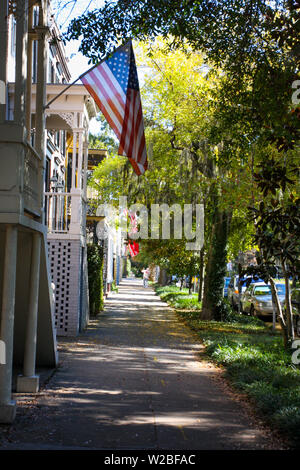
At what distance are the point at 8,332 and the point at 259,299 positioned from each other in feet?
57.2

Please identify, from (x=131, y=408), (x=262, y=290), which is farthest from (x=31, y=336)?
(x=262, y=290)

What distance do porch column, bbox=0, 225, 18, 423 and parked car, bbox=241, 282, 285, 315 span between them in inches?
632

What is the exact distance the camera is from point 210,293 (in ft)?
65.6

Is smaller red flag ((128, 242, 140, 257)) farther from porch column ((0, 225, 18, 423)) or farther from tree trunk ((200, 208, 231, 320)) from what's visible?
porch column ((0, 225, 18, 423))

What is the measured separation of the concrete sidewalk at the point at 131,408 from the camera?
5.73 meters

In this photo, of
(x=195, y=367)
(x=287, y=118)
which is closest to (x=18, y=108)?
(x=287, y=118)

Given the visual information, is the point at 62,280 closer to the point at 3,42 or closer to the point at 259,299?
the point at 3,42

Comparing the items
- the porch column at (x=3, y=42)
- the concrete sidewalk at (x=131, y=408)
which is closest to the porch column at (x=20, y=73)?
the porch column at (x=3, y=42)

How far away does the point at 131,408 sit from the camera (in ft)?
23.5

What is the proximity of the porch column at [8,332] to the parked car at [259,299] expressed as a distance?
52.6ft

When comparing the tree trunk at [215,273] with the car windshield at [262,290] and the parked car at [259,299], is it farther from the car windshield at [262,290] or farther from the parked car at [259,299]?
the car windshield at [262,290]

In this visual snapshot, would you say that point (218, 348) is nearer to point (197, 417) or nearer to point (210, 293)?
point (197, 417)

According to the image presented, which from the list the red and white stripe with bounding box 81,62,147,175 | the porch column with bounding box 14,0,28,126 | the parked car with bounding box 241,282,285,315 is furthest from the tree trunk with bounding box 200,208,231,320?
the porch column with bounding box 14,0,28,126
